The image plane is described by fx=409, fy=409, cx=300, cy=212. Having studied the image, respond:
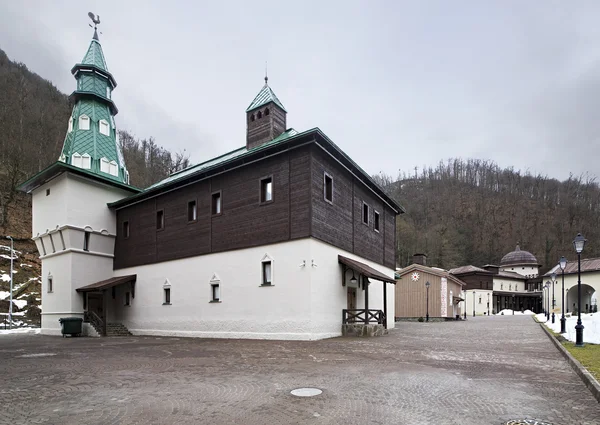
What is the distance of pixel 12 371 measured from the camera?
32.3ft

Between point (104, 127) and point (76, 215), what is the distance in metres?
9.17

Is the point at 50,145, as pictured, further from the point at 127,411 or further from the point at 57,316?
the point at 127,411

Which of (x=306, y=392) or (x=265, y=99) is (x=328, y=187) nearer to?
(x=265, y=99)

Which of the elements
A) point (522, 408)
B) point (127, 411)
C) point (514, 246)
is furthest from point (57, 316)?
point (514, 246)

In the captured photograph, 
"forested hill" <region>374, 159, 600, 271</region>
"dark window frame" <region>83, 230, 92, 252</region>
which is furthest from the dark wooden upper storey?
"forested hill" <region>374, 159, 600, 271</region>

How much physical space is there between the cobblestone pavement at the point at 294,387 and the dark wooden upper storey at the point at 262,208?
748 cm

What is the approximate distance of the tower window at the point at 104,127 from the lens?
3088 cm

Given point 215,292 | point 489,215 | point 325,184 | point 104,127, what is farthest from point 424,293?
point 489,215

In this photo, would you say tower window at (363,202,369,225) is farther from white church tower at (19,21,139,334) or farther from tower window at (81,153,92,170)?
tower window at (81,153,92,170)

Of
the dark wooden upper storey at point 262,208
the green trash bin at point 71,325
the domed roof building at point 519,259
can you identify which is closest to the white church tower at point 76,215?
the dark wooden upper storey at point 262,208

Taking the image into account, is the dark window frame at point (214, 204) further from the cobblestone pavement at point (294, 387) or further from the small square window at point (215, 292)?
the cobblestone pavement at point (294, 387)

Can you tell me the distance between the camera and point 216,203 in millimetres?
21438

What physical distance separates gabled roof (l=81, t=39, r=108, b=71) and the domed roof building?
80.5 metres

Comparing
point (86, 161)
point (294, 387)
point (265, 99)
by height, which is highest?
point (265, 99)
